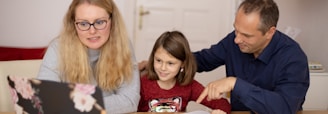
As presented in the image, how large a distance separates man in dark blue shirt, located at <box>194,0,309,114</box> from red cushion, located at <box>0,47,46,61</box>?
6.02ft

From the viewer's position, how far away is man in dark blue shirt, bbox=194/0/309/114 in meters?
1.44

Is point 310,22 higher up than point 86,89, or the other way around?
point 86,89

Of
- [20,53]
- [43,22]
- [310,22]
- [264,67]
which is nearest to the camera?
[264,67]

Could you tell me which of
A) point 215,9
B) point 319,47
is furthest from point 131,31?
point 319,47

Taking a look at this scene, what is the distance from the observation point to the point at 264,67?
1.67 meters

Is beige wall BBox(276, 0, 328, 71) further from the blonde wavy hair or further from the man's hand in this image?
the blonde wavy hair

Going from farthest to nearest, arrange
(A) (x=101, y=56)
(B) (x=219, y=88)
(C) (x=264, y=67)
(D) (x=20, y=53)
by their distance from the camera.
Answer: (D) (x=20, y=53) → (C) (x=264, y=67) → (A) (x=101, y=56) → (B) (x=219, y=88)

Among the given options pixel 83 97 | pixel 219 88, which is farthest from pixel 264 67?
pixel 83 97

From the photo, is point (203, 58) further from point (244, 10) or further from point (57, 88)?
point (57, 88)

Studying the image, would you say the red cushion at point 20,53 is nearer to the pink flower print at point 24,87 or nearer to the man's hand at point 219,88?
the man's hand at point 219,88

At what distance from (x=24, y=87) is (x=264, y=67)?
105 cm

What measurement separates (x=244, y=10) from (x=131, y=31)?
2134 millimetres

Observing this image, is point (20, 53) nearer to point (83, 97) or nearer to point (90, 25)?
point (90, 25)

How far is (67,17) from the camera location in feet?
5.11
